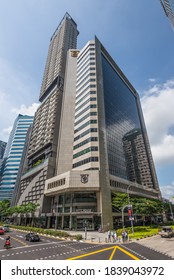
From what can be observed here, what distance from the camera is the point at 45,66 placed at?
430 ft

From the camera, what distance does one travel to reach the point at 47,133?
84250 mm

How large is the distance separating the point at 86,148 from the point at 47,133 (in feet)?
101

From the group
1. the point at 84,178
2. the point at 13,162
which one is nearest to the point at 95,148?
the point at 84,178

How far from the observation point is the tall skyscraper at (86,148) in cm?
5288

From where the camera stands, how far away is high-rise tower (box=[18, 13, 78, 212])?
72.0 m

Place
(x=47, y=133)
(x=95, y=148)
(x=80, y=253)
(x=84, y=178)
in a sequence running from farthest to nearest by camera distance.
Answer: (x=47, y=133), (x=95, y=148), (x=84, y=178), (x=80, y=253)

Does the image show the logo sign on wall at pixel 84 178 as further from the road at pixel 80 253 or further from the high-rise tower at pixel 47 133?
the road at pixel 80 253

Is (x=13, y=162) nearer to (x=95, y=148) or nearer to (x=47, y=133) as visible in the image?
(x=47, y=133)

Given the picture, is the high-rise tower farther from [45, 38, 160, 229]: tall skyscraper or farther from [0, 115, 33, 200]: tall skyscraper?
[0, 115, 33, 200]: tall skyscraper

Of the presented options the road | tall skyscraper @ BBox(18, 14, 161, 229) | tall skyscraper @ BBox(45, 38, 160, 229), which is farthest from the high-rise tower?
the road

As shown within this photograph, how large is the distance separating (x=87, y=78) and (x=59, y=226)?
61.4 meters

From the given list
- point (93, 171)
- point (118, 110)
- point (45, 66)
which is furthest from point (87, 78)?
point (45, 66)

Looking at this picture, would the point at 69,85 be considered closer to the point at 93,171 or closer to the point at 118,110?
the point at 118,110

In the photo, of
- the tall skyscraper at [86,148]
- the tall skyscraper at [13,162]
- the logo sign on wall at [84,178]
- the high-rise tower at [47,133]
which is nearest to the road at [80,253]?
the tall skyscraper at [86,148]
